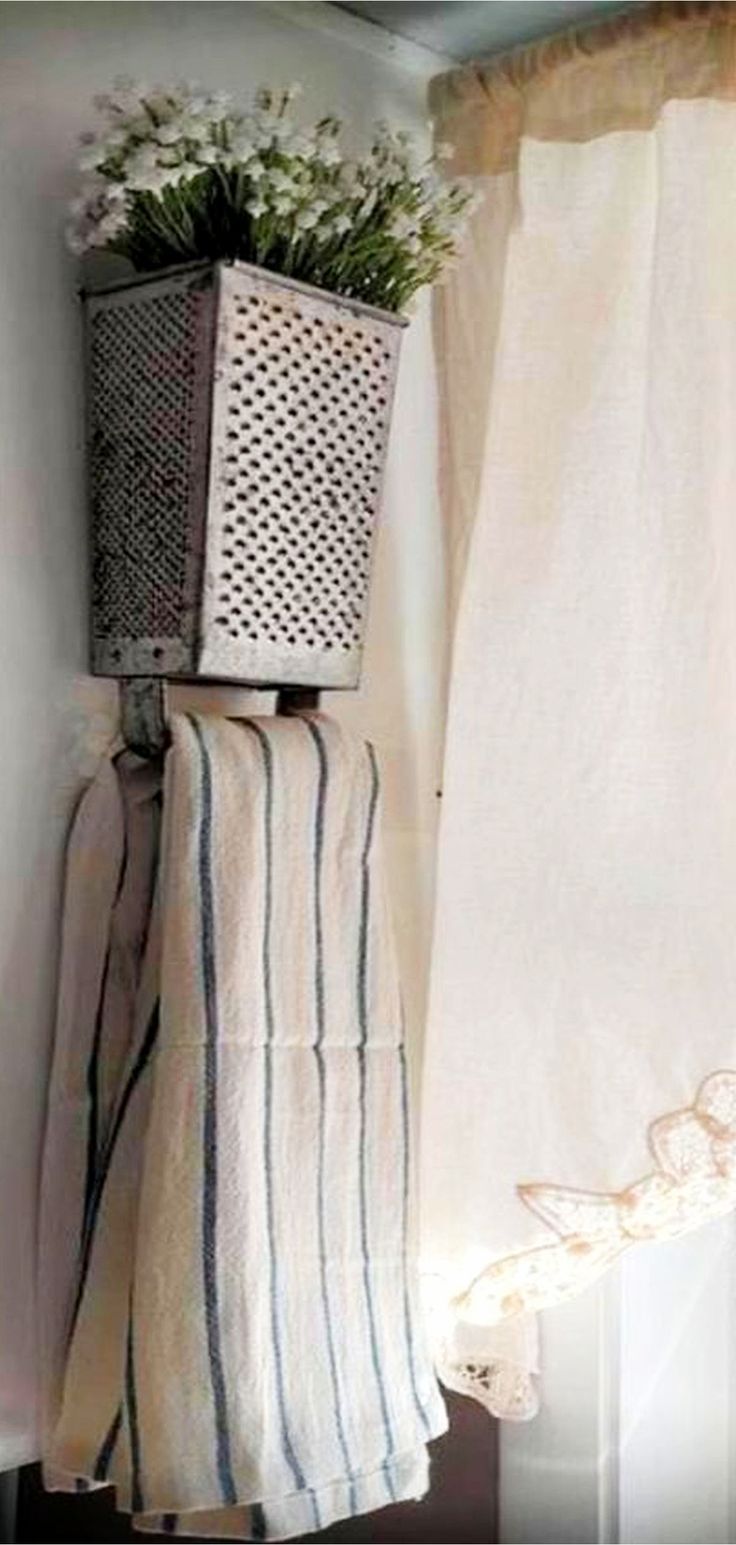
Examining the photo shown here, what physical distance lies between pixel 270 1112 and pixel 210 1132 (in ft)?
0.16

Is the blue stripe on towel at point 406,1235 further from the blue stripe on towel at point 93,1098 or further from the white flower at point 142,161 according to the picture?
the white flower at point 142,161

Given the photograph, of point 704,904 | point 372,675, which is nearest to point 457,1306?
point 704,904

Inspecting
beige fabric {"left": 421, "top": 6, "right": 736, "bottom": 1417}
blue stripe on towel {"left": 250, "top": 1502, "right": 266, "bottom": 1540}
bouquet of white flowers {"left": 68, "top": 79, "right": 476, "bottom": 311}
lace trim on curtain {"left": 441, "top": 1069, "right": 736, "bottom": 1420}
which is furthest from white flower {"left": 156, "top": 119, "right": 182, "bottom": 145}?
blue stripe on towel {"left": 250, "top": 1502, "right": 266, "bottom": 1540}

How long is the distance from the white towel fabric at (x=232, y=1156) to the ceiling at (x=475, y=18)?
0.48m

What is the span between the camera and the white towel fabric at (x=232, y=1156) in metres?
0.96

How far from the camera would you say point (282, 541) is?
3.43ft

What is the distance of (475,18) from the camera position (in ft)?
3.84

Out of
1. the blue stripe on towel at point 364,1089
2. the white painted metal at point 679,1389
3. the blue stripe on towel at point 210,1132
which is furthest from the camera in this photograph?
the white painted metal at point 679,1389

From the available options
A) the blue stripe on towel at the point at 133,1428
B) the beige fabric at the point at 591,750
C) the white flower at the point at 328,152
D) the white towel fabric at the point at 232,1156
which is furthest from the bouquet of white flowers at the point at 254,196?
the blue stripe on towel at the point at 133,1428

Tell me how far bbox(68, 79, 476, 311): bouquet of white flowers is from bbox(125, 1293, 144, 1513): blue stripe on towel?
61 cm

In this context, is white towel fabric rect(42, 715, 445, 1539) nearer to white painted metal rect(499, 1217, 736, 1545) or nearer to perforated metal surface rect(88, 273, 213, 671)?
perforated metal surface rect(88, 273, 213, 671)

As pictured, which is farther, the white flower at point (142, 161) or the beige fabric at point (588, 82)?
the beige fabric at point (588, 82)

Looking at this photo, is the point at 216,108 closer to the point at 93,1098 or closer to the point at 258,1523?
the point at 93,1098

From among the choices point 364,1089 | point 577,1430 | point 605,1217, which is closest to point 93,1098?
point 364,1089
